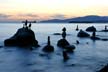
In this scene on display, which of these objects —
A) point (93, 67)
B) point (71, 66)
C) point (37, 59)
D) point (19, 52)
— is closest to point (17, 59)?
point (37, 59)

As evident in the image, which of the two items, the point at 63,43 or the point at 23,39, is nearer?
the point at 63,43

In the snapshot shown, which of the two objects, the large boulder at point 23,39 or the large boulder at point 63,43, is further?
the large boulder at point 23,39

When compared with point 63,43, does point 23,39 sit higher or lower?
higher

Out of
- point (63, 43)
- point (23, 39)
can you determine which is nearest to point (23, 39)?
point (23, 39)

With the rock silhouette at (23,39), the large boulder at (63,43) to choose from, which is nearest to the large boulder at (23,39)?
the rock silhouette at (23,39)

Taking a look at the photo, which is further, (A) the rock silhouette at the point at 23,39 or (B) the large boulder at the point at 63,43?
(A) the rock silhouette at the point at 23,39

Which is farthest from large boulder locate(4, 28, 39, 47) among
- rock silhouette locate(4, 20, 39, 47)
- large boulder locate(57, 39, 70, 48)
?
large boulder locate(57, 39, 70, 48)

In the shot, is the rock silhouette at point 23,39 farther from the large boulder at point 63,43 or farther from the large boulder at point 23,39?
the large boulder at point 63,43

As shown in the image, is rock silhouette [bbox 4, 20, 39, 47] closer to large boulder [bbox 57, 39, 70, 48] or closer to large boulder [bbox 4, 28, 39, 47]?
large boulder [bbox 4, 28, 39, 47]

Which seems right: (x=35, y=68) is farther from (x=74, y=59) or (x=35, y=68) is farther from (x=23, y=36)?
(x=23, y=36)

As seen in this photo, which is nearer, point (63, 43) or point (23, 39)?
point (63, 43)

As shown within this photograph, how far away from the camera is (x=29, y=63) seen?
52.3 metres

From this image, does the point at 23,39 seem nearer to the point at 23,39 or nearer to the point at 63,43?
the point at 23,39

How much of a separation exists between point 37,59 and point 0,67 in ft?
36.1
